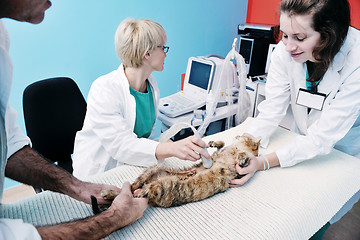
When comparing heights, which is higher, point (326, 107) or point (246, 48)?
point (246, 48)

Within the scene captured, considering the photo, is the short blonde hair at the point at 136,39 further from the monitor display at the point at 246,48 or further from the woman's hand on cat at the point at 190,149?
the monitor display at the point at 246,48

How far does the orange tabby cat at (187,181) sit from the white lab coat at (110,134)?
158mm

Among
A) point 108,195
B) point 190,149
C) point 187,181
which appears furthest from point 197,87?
point 108,195

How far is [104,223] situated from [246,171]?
71 cm

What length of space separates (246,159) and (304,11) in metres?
0.76

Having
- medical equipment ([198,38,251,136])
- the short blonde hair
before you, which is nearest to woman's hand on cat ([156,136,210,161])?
the short blonde hair

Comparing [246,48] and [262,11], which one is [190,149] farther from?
[262,11]

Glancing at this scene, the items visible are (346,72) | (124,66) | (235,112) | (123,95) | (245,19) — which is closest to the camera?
(346,72)

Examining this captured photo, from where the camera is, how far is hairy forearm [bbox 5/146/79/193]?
3.06ft

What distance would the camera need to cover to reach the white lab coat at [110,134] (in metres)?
1.25

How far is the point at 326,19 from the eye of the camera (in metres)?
1.09

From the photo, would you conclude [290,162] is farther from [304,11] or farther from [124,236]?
[124,236]

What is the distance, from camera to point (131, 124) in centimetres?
142

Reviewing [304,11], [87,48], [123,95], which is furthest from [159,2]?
[304,11]
